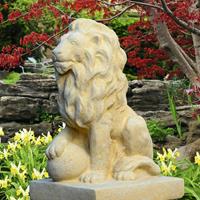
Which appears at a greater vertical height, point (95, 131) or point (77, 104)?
point (77, 104)

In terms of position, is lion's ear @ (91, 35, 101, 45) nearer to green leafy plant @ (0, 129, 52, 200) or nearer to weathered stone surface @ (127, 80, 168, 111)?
green leafy plant @ (0, 129, 52, 200)

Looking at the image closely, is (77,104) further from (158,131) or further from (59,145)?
(158,131)

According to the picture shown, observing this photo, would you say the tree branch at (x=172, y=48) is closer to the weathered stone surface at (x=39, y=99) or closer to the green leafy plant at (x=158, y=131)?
the green leafy plant at (x=158, y=131)

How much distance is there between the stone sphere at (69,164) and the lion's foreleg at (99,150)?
48 mm

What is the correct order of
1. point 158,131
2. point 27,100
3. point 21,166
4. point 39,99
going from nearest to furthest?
point 21,166, point 158,131, point 27,100, point 39,99

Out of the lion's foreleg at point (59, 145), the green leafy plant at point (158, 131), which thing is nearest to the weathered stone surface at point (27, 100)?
the green leafy plant at point (158, 131)

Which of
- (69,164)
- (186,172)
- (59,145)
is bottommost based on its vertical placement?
(186,172)

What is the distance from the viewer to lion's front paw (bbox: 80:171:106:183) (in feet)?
11.8

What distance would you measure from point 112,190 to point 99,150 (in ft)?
0.99

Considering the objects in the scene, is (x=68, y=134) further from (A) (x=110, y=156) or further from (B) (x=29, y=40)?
(B) (x=29, y=40)

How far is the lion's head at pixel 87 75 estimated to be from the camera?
11.8 feet

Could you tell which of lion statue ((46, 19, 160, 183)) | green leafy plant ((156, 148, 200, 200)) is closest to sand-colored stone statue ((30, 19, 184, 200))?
lion statue ((46, 19, 160, 183))

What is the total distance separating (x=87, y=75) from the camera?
3.60 metres

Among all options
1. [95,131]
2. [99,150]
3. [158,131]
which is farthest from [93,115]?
[158,131]
